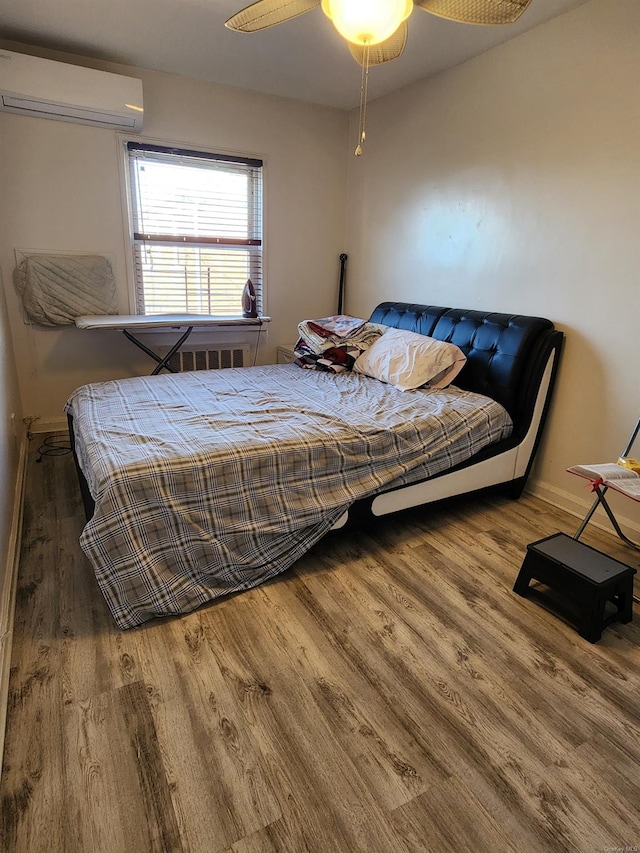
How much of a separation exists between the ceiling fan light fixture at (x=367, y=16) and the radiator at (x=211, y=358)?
2699mm

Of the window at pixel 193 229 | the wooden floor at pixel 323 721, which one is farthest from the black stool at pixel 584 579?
the window at pixel 193 229

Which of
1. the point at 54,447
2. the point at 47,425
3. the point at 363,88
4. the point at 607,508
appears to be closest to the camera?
the point at 607,508

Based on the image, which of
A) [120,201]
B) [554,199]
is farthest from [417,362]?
[120,201]

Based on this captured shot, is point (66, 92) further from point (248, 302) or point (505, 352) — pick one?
point (505, 352)

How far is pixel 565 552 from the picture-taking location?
1.91 m

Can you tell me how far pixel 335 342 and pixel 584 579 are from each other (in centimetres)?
205

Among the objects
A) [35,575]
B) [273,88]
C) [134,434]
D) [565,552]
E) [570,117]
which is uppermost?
[273,88]

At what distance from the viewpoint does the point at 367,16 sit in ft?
4.58

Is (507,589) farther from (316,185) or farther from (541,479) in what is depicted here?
(316,185)

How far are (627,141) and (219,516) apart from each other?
A: 2.49m

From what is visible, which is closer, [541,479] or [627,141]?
[627,141]

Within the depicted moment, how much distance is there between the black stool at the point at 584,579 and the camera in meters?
1.72

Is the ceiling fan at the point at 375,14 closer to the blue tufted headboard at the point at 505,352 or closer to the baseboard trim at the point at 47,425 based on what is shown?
the blue tufted headboard at the point at 505,352

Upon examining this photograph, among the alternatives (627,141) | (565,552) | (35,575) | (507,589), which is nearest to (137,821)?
(35,575)
